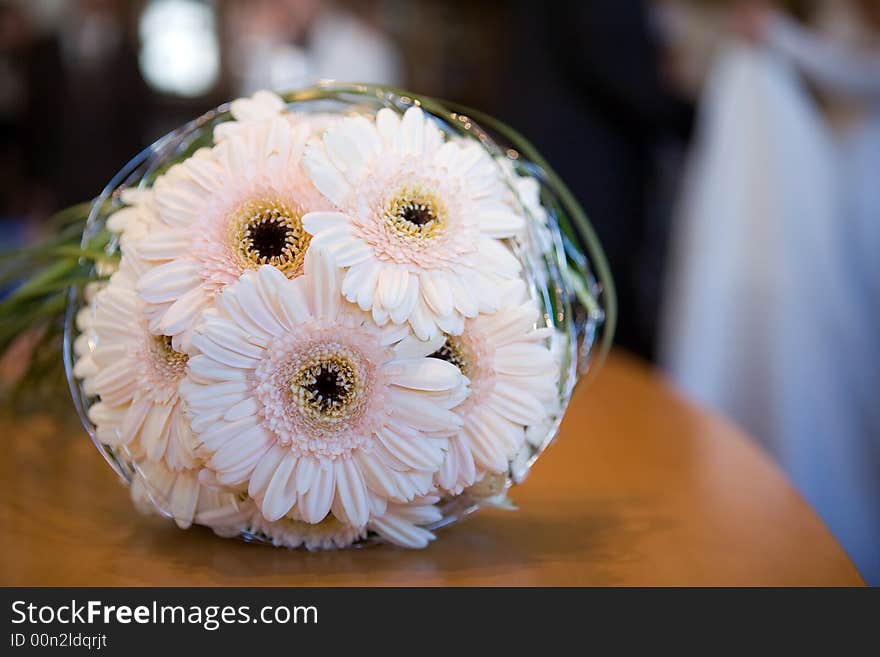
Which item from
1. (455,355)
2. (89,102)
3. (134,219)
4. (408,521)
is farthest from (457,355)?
(89,102)

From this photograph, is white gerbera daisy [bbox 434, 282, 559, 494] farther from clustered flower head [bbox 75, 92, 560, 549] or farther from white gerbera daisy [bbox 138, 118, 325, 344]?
white gerbera daisy [bbox 138, 118, 325, 344]

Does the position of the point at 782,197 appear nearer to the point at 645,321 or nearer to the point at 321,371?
the point at 645,321

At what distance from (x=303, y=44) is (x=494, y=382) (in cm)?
407

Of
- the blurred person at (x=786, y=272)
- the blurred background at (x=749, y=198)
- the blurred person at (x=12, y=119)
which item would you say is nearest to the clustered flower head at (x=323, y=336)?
the blurred background at (x=749, y=198)

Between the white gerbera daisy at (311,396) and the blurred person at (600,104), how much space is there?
1984 millimetres

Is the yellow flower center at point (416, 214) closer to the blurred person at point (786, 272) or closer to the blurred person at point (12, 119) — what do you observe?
the blurred person at point (786, 272)

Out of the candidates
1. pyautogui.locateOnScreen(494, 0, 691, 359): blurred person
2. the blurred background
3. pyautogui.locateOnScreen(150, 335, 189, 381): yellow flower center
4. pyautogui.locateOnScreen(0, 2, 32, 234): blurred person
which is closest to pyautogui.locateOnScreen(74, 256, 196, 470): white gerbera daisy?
pyautogui.locateOnScreen(150, 335, 189, 381): yellow flower center

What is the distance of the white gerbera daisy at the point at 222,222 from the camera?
18.7 inches

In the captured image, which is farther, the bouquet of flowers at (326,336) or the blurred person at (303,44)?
the blurred person at (303,44)

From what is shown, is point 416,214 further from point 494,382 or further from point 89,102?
point 89,102

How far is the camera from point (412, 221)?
487 millimetres
